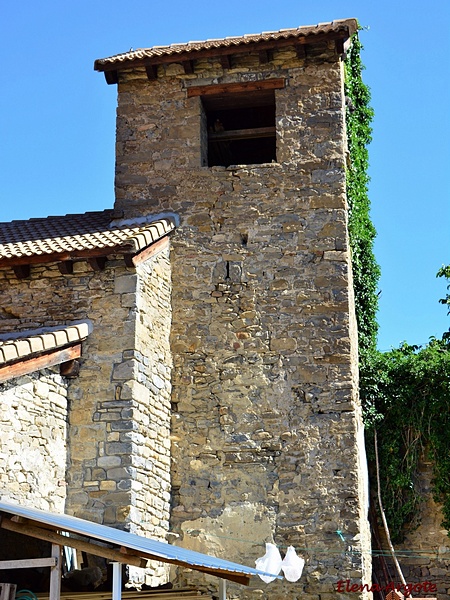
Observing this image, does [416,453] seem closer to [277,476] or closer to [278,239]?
[277,476]

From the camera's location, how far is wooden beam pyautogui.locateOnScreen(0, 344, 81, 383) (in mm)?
8289

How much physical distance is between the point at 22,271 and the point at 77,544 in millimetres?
4185

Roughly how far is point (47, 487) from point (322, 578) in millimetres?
3162

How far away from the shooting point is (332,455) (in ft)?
32.8

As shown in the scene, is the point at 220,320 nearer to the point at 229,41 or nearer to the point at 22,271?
the point at 22,271

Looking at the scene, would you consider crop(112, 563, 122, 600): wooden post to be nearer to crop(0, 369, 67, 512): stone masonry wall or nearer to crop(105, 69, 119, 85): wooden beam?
crop(0, 369, 67, 512): stone masonry wall

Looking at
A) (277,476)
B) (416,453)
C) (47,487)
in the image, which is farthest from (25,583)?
(416,453)

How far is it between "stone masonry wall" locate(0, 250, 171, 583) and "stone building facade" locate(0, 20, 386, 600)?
2 centimetres

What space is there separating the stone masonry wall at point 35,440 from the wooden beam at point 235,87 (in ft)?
14.7

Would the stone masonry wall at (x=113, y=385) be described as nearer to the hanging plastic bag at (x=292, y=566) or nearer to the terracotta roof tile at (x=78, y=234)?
the terracotta roof tile at (x=78, y=234)

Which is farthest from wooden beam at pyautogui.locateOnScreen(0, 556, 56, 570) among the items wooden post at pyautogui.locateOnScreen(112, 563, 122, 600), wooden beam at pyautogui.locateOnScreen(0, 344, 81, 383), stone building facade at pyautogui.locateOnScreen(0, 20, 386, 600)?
stone building facade at pyautogui.locateOnScreen(0, 20, 386, 600)

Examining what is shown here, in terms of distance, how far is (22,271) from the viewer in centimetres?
1005

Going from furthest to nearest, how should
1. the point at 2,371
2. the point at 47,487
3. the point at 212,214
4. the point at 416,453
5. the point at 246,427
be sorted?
the point at 416,453 < the point at 212,214 < the point at 246,427 < the point at 47,487 < the point at 2,371

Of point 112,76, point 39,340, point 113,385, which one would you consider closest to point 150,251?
point 113,385
